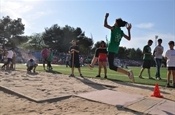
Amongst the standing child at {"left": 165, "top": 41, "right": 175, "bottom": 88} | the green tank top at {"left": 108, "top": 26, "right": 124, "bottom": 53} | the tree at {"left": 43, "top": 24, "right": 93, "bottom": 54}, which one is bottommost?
the standing child at {"left": 165, "top": 41, "right": 175, "bottom": 88}

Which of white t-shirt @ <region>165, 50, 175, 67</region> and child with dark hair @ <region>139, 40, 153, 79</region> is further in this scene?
child with dark hair @ <region>139, 40, 153, 79</region>

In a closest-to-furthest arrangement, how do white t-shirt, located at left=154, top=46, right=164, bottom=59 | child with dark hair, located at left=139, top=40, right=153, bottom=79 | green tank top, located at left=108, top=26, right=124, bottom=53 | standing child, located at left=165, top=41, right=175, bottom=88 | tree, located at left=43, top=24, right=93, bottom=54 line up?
green tank top, located at left=108, top=26, right=124, bottom=53 < standing child, located at left=165, top=41, right=175, bottom=88 < white t-shirt, located at left=154, top=46, right=164, bottom=59 < child with dark hair, located at left=139, top=40, right=153, bottom=79 < tree, located at left=43, top=24, right=93, bottom=54

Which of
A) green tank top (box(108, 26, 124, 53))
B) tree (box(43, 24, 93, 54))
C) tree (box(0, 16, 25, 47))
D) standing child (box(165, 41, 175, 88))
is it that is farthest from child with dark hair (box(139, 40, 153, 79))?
tree (box(43, 24, 93, 54))

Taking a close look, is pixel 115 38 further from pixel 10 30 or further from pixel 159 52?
pixel 10 30

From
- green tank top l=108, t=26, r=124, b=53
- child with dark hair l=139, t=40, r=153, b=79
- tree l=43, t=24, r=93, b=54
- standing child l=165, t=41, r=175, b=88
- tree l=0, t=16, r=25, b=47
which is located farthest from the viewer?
tree l=43, t=24, r=93, b=54

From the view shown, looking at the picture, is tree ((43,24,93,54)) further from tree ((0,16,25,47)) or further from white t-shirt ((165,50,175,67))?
white t-shirt ((165,50,175,67))

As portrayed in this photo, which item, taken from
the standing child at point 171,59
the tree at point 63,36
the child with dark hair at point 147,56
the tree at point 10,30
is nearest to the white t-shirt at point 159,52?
the child with dark hair at point 147,56

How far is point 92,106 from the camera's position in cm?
640

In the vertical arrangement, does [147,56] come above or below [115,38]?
below

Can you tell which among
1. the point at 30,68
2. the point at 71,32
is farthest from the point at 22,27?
the point at 30,68

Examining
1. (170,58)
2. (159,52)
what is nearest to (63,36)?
(159,52)

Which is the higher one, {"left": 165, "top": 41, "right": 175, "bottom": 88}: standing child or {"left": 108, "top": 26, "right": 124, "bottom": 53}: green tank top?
{"left": 108, "top": 26, "right": 124, "bottom": 53}: green tank top

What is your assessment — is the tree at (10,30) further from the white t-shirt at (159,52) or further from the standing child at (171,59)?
the standing child at (171,59)

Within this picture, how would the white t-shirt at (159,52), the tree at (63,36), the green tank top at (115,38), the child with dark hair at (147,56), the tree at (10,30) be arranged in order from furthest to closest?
the tree at (63,36) → the tree at (10,30) → the child with dark hair at (147,56) → the white t-shirt at (159,52) → the green tank top at (115,38)
